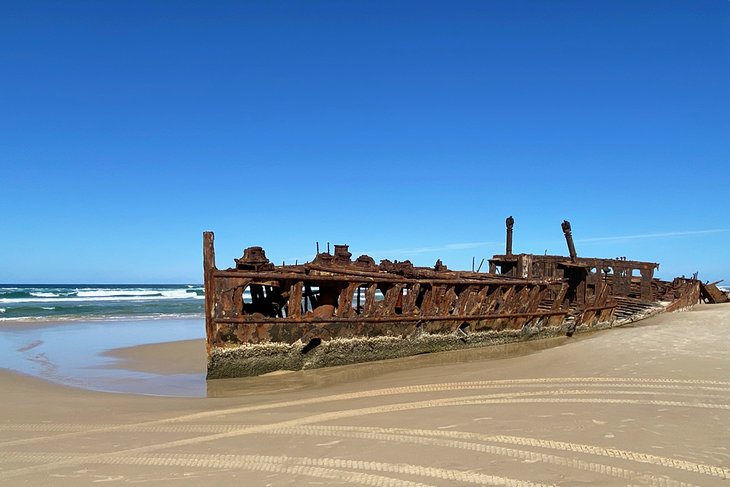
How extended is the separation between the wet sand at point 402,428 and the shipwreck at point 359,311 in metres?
0.62

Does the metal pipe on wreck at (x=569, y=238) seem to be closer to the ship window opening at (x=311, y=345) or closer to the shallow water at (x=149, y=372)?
the shallow water at (x=149, y=372)

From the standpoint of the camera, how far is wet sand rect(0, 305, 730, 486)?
12.8 feet

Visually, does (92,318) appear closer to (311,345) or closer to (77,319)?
(77,319)

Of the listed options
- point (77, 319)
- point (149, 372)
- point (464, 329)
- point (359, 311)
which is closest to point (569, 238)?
point (464, 329)

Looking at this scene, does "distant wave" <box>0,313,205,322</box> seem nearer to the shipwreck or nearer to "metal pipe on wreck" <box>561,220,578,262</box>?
the shipwreck

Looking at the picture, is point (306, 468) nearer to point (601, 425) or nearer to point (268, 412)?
point (268, 412)

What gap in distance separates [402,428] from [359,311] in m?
5.52

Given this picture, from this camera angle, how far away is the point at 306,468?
13.2ft

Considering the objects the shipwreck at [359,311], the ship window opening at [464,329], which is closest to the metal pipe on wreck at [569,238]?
the shipwreck at [359,311]

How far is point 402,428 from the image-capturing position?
5062mm

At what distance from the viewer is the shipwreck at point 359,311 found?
Result: 8734 mm

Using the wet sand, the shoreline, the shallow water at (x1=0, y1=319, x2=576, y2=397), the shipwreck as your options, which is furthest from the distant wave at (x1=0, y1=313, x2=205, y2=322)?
the wet sand

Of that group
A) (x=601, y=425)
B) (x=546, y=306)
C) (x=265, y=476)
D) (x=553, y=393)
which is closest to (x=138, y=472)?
(x=265, y=476)

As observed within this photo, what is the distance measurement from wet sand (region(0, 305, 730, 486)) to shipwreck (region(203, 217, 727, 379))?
2.03 feet
